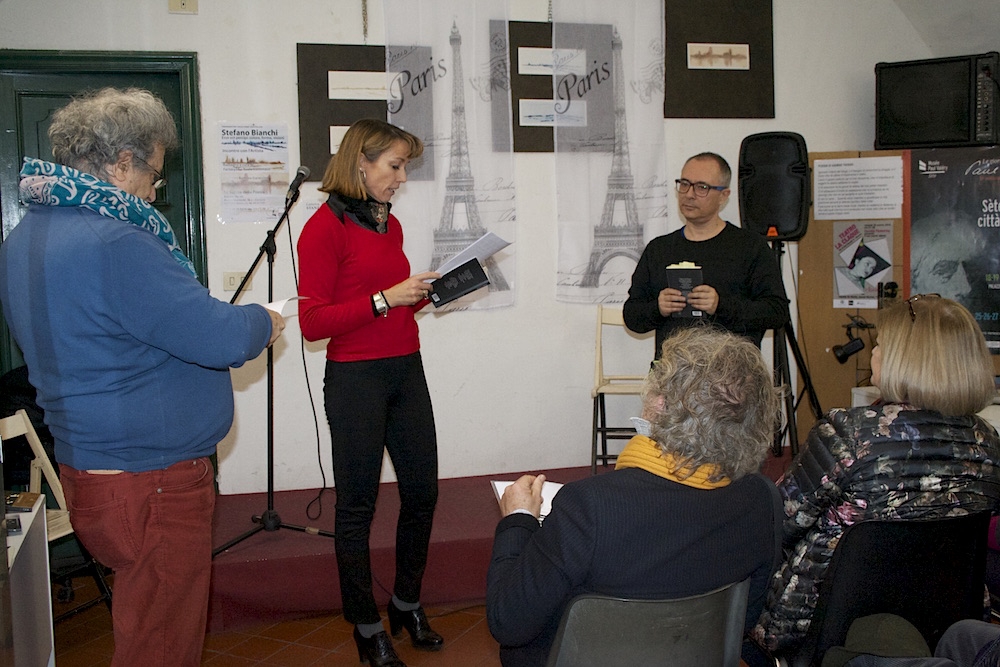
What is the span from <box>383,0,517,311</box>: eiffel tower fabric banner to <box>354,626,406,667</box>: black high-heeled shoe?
6.43ft

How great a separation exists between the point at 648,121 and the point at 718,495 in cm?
339

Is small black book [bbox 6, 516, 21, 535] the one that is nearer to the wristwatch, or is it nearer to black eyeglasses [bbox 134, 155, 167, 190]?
black eyeglasses [bbox 134, 155, 167, 190]

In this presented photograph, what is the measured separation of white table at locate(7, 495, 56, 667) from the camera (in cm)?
158

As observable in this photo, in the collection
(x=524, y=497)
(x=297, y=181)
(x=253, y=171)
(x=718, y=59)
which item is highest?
(x=718, y=59)

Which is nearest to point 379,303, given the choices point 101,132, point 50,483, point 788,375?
point 101,132

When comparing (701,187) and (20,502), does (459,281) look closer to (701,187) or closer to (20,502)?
(701,187)

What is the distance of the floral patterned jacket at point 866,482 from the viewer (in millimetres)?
1667

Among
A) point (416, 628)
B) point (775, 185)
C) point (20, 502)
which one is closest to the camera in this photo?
point (20, 502)

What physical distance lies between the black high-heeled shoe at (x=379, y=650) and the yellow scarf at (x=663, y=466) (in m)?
1.45

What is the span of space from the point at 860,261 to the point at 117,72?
388cm

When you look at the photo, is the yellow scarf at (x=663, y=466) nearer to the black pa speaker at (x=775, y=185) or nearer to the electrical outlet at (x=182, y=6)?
the black pa speaker at (x=775, y=185)

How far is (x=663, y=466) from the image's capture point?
54.5 inches

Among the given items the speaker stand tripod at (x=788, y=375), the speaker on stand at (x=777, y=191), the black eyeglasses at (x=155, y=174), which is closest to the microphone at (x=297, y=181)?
the black eyeglasses at (x=155, y=174)

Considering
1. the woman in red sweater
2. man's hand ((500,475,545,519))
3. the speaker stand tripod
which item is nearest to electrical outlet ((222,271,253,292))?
the woman in red sweater
